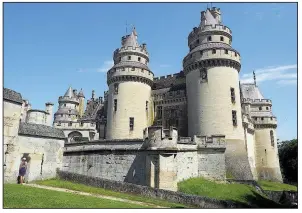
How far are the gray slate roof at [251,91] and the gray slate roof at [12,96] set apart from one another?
34.4m

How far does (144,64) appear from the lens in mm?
39156

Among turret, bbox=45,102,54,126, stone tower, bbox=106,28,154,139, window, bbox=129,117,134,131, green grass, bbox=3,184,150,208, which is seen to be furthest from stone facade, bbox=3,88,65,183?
window, bbox=129,117,134,131

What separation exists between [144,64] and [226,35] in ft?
38.6

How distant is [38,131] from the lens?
2011cm

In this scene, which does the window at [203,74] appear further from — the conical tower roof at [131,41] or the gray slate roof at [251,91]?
the gray slate roof at [251,91]

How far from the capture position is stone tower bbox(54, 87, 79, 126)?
176 feet

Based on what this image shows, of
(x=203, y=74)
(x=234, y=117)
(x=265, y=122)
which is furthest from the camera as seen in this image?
(x=265, y=122)

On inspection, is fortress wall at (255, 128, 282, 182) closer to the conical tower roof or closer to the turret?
the conical tower roof

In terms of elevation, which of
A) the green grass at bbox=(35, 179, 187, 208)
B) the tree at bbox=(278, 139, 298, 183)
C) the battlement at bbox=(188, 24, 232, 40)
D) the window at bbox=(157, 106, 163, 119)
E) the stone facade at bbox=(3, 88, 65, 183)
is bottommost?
the tree at bbox=(278, 139, 298, 183)

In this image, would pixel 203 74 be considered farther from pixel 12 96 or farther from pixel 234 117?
pixel 12 96

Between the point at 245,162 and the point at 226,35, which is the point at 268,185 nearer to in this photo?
the point at 245,162

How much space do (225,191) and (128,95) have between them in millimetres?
18151

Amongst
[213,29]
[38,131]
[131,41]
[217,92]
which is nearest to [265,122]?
[217,92]

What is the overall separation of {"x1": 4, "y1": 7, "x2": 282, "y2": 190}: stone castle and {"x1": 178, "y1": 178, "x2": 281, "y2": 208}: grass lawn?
3.03ft
